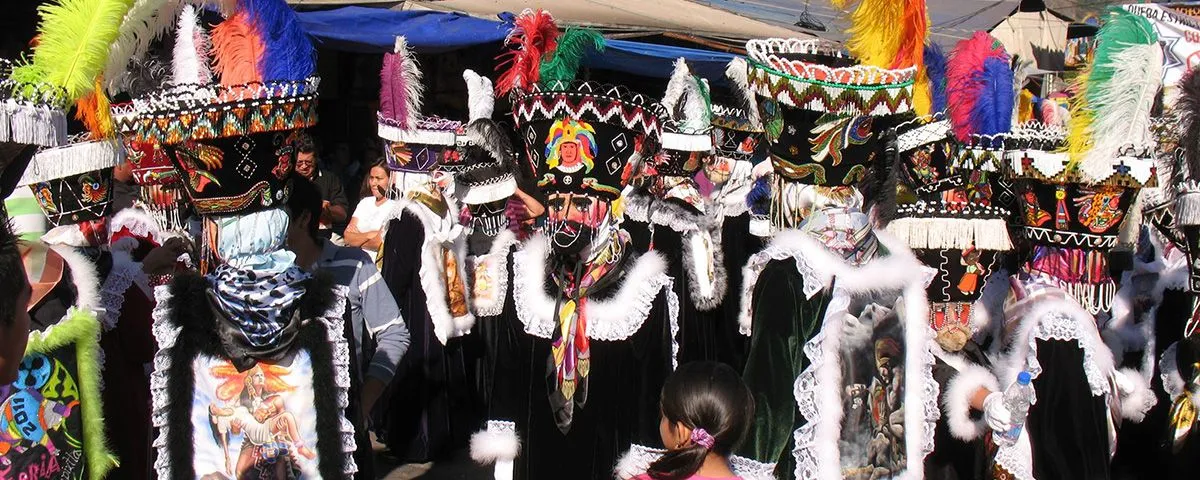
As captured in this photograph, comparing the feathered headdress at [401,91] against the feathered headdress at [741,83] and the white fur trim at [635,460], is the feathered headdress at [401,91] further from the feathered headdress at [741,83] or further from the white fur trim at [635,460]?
the white fur trim at [635,460]

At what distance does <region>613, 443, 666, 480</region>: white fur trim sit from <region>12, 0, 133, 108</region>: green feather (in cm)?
216

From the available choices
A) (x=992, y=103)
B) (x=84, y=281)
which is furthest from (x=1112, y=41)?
(x=84, y=281)

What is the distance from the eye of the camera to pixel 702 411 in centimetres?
308

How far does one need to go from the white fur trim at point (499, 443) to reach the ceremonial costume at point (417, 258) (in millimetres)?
2021

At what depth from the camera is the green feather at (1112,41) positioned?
5.28m

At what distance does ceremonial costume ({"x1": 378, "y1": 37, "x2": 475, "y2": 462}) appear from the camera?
6770 mm

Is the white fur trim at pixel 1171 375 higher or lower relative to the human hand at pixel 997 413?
lower

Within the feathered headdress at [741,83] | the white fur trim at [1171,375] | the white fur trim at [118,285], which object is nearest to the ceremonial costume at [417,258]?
the feathered headdress at [741,83]

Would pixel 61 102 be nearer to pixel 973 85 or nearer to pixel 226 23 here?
pixel 226 23

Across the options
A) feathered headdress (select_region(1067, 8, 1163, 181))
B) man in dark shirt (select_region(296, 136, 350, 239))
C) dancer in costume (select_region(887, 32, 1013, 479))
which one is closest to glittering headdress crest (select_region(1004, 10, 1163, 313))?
feathered headdress (select_region(1067, 8, 1163, 181))

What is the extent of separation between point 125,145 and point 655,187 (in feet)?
12.1

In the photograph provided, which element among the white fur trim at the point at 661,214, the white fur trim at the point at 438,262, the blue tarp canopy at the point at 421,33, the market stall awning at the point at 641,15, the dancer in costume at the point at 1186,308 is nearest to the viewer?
the dancer in costume at the point at 1186,308

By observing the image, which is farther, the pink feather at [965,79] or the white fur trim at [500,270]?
the pink feather at [965,79]

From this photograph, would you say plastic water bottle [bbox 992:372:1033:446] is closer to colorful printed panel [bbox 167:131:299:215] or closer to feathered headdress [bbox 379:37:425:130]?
colorful printed panel [bbox 167:131:299:215]
